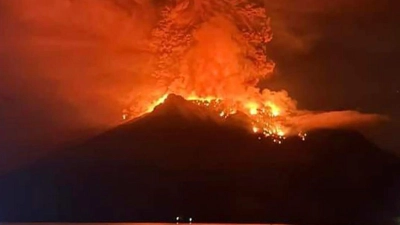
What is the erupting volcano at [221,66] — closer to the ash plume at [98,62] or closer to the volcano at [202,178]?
the ash plume at [98,62]

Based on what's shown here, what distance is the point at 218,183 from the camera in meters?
7.67

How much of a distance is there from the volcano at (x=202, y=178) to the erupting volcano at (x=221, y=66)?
0.16m

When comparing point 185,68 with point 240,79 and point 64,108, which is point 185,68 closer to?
point 240,79

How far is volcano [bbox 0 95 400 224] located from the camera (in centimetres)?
752

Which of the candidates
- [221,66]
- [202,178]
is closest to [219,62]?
[221,66]

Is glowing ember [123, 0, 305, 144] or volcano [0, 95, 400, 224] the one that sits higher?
glowing ember [123, 0, 305, 144]

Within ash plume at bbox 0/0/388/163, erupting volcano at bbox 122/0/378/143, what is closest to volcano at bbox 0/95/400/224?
erupting volcano at bbox 122/0/378/143

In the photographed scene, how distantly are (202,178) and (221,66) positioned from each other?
130 cm

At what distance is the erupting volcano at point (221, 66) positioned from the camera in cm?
778

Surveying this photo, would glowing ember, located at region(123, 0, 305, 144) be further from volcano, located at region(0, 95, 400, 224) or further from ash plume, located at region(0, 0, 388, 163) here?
volcano, located at region(0, 95, 400, 224)

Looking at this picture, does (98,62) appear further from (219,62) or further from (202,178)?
(202,178)

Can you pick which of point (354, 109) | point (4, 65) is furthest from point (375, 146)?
point (4, 65)

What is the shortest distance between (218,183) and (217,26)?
5.73 feet

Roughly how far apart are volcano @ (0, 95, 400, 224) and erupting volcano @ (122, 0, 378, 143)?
161mm
